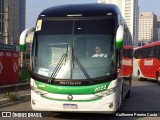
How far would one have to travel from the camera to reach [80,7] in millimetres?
10406

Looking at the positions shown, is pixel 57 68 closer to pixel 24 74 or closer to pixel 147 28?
pixel 24 74

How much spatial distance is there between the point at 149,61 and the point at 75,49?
21544 mm

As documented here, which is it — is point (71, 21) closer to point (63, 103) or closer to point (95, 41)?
point (95, 41)

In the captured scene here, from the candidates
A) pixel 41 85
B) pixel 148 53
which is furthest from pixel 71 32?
pixel 148 53

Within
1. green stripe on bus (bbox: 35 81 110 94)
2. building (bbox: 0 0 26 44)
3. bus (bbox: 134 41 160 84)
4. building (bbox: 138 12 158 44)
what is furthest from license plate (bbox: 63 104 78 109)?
building (bbox: 138 12 158 44)

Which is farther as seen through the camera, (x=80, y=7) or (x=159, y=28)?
(x=159, y=28)

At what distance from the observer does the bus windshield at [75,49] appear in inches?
366

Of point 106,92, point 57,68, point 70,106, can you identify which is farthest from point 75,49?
point 70,106

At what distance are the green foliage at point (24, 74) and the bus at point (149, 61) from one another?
9882mm

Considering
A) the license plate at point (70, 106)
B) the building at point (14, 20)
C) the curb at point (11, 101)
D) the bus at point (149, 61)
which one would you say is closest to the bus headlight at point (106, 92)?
the license plate at point (70, 106)

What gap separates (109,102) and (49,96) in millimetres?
1532

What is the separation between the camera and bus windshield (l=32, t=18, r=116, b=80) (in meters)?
9.30

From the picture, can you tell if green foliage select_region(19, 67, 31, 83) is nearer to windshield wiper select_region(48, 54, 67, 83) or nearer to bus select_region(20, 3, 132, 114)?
bus select_region(20, 3, 132, 114)

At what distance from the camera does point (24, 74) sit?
24.7 metres
